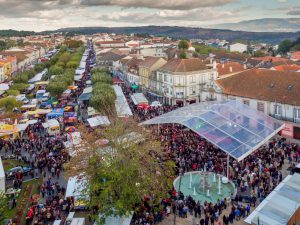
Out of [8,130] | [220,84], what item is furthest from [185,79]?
[8,130]

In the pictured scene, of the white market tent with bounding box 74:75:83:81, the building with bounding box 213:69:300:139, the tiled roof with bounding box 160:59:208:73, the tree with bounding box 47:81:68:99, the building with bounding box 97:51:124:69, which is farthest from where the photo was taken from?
the building with bounding box 97:51:124:69

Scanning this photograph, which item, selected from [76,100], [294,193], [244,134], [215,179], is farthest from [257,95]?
[76,100]

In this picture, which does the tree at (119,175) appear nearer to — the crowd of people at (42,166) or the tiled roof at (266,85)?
the crowd of people at (42,166)

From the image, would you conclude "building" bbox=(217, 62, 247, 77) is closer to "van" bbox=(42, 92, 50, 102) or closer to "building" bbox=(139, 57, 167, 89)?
"building" bbox=(139, 57, 167, 89)

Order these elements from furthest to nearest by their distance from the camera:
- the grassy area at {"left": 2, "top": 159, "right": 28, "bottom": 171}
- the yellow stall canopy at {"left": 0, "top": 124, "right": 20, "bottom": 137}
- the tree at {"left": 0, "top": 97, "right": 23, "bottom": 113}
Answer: the tree at {"left": 0, "top": 97, "right": 23, "bottom": 113}, the yellow stall canopy at {"left": 0, "top": 124, "right": 20, "bottom": 137}, the grassy area at {"left": 2, "top": 159, "right": 28, "bottom": 171}

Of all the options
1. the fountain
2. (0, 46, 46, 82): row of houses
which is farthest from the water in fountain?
(0, 46, 46, 82): row of houses

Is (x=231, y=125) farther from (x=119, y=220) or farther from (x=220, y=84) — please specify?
(x=220, y=84)

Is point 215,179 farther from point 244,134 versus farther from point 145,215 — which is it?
point 145,215
